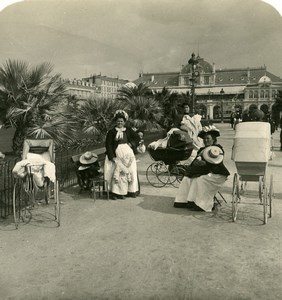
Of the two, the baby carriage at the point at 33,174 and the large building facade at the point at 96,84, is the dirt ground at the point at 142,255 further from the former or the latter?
the large building facade at the point at 96,84

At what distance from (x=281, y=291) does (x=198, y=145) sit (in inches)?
249

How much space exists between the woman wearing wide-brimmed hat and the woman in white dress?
113 centimetres

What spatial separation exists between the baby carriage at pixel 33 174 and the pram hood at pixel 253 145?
110 inches

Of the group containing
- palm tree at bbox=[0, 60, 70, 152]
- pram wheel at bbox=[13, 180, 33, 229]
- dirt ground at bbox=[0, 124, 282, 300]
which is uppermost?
palm tree at bbox=[0, 60, 70, 152]

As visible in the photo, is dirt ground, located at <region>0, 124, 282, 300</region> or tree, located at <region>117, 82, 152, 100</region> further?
tree, located at <region>117, 82, 152, 100</region>

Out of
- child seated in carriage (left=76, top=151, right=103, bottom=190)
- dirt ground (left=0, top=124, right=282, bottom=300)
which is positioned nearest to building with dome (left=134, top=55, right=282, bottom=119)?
child seated in carriage (left=76, top=151, right=103, bottom=190)

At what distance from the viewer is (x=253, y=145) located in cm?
597

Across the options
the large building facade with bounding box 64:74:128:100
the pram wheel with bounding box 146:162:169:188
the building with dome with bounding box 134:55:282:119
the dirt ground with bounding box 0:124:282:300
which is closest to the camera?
the dirt ground with bounding box 0:124:282:300

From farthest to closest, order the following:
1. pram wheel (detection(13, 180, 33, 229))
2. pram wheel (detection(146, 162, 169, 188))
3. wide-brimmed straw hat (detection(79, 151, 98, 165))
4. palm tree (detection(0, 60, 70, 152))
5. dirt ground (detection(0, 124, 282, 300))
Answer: palm tree (detection(0, 60, 70, 152))
pram wheel (detection(146, 162, 169, 188))
wide-brimmed straw hat (detection(79, 151, 98, 165))
pram wheel (detection(13, 180, 33, 229))
dirt ground (detection(0, 124, 282, 300))

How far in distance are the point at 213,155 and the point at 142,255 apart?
2.56 meters

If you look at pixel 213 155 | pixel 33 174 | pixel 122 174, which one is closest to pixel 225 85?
pixel 122 174

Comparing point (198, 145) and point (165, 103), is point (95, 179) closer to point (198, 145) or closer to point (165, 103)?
point (198, 145)

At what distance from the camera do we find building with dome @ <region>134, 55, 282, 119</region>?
111312 mm

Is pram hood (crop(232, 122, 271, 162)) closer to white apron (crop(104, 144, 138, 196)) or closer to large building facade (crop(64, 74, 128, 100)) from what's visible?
white apron (crop(104, 144, 138, 196))
